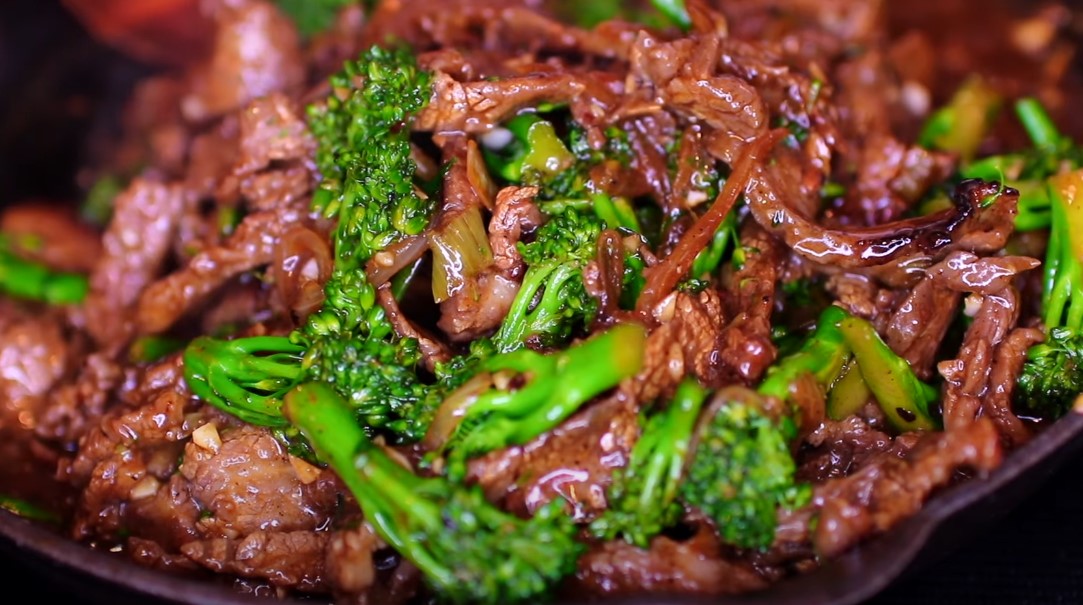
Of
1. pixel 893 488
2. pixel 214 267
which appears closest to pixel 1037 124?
pixel 893 488

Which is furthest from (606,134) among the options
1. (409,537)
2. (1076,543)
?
(1076,543)

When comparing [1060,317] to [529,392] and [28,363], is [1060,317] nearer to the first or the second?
[529,392]

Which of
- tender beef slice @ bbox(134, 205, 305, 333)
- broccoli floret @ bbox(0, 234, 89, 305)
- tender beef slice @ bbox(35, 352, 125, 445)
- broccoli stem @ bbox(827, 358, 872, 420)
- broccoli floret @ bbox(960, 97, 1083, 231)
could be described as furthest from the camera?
broccoli floret @ bbox(0, 234, 89, 305)

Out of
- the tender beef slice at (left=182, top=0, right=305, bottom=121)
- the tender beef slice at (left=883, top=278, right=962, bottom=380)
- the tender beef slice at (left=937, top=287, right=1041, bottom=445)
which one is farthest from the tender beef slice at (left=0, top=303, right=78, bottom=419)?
the tender beef slice at (left=937, top=287, right=1041, bottom=445)

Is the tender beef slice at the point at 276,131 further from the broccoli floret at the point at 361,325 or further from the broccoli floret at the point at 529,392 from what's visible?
the broccoli floret at the point at 529,392

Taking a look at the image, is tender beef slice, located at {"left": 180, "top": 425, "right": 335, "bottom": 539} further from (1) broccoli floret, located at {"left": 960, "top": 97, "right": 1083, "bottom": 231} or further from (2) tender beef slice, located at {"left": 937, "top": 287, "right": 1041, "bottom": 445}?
(1) broccoli floret, located at {"left": 960, "top": 97, "right": 1083, "bottom": 231}

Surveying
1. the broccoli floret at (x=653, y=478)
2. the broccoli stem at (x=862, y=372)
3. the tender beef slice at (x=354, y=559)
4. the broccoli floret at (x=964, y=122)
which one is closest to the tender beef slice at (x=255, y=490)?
the tender beef slice at (x=354, y=559)
